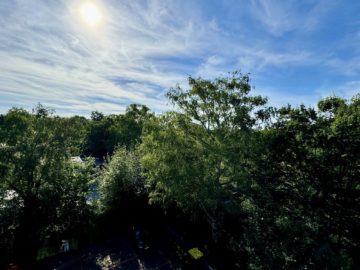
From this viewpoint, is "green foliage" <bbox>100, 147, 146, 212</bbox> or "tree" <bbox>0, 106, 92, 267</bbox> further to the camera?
"green foliage" <bbox>100, 147, 146, 212</bbox>

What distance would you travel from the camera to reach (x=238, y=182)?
12742 mm

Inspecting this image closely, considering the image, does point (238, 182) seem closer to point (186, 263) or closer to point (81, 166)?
point (186, 263)

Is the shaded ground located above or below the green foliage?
below

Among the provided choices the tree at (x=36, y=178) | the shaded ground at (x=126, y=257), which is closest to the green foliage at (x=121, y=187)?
the tree at (x=36, y=178)

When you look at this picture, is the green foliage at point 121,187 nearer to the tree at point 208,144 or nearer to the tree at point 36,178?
the tree at point 36,178

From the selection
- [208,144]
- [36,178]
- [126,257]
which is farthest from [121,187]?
[208,144]

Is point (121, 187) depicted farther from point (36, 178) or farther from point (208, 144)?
point (208, 144)

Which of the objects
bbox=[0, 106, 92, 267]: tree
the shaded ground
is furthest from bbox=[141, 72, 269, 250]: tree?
bbox=[0, 106, 92, 267]: tree

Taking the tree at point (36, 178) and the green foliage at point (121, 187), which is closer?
the tree at point (36, 178)

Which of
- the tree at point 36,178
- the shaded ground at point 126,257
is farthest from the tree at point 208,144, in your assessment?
the tree at point 36,178

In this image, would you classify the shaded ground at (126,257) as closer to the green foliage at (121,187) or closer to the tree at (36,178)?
the tree at (36,178)

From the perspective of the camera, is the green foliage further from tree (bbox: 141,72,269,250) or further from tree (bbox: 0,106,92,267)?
tree (bbox: 141,72,269,250)

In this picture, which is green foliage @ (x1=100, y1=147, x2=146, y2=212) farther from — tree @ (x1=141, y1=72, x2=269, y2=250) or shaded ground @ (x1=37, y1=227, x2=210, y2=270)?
tree @ (x1=141, y1=72, x2=269, y2=250)

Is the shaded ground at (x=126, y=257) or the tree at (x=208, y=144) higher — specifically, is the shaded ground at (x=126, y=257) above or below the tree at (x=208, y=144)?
below
